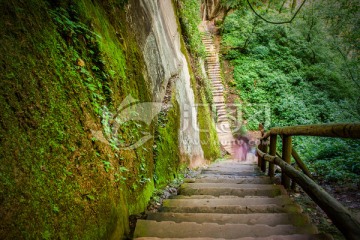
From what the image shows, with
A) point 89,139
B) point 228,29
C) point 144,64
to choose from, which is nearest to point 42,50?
point 89,139

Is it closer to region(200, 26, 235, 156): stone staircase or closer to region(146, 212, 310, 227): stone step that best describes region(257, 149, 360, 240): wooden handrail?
region(146, 212, 310, 227): stone step

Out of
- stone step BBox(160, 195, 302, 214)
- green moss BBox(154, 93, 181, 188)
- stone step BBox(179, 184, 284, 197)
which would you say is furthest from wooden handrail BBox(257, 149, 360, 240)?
green moss BBox(154, 93, 181, 188)

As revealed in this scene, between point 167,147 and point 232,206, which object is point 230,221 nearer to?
point 232,206

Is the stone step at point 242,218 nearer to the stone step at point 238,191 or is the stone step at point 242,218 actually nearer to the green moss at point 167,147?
the stone step at point 238,191

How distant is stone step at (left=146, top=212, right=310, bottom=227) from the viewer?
2248mm

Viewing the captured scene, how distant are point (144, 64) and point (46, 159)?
312 cm

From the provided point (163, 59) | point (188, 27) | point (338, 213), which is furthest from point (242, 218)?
point (188, 27)

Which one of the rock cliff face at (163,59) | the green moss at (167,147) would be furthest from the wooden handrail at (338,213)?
the rock cliff face at (163,59)

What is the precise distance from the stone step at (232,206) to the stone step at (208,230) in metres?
0.56

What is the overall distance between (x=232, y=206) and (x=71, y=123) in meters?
2.01

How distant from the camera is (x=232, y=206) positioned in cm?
278

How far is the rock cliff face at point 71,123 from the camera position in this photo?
54.0 inches

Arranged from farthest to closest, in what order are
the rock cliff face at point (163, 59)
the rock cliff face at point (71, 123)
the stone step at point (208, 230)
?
1. the rock cliff face at point (163, 59)
2. the stone step at point (208, 230)
3. the rock cliff face at point (71, 123)

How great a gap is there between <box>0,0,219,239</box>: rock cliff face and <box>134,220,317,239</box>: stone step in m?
0.30
